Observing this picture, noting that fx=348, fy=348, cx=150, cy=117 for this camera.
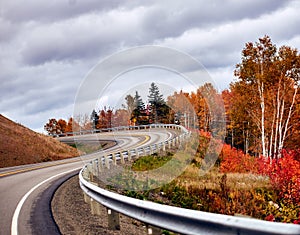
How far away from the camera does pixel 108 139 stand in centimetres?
4816

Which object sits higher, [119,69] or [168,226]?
[119,69]

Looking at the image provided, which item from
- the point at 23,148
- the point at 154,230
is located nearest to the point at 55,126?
the point at 23,148

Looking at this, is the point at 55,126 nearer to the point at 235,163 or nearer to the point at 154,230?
the point at 235,163

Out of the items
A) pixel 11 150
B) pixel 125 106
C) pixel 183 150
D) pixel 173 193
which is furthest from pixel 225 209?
pixel 11 150

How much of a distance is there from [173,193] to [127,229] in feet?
30.3

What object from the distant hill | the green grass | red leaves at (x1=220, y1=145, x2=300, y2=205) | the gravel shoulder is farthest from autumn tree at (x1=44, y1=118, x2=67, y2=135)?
the gravel shoulder

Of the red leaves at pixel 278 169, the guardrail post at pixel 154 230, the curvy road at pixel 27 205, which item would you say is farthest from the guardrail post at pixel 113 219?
the red leaves at pixel 278 169

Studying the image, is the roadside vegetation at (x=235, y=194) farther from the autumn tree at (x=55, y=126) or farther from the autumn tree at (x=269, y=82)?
Result: the autumn tree at (x=55, y=126)

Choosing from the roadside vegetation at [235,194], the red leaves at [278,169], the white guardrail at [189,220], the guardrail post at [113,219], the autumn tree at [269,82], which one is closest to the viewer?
the white guardrail at [189,220]

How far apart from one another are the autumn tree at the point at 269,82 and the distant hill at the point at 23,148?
19.2 metres

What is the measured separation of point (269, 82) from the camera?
3000 cm

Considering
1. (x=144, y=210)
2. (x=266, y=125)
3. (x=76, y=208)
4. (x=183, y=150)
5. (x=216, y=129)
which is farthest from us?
(x=216, y=129)

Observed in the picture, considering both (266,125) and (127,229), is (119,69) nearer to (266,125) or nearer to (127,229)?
(127,229)

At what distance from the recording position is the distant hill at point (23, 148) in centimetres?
3000
